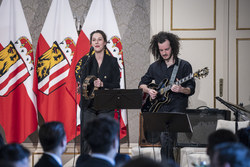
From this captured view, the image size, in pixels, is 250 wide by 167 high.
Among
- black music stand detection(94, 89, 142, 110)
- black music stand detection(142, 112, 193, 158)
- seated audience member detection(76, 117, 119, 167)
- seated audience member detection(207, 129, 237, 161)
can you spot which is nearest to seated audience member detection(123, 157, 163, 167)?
seated audience member detection(76, 117, 119, 167)

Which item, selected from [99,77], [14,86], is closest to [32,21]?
[14,86]

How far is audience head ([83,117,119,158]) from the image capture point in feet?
6.51

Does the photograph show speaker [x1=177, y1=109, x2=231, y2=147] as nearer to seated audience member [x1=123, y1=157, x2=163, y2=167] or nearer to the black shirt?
the black shirt

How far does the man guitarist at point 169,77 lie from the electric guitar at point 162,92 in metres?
0.02

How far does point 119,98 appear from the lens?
3.99 metres

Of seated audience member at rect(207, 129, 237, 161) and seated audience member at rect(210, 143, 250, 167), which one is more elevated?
seated audience member at rect(210, 143, 250, 167)

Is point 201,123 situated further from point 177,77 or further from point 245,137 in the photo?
point 245,137

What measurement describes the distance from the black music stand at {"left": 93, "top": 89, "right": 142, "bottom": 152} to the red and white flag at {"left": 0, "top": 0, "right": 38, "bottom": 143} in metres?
1.71

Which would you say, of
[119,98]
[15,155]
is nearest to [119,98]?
[119,98]

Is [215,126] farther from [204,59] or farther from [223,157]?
[223,157]

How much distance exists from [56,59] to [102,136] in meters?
3.54

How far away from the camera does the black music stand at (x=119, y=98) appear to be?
3.98m

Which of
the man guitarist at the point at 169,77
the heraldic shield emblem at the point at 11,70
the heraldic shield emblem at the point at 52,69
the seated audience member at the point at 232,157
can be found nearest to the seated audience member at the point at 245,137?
the seated audience member at the point at 232,157

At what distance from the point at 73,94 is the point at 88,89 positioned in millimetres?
894
